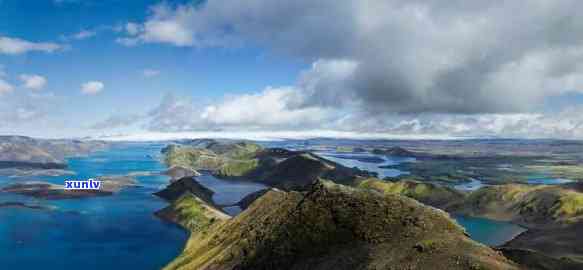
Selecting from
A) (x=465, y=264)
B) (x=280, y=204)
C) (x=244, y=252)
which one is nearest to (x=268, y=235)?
(x=244, y=252)

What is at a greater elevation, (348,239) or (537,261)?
(348,239)

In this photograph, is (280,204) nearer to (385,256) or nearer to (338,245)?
(338,245)

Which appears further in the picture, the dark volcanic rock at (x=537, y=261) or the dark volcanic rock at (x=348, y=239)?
the dark volcanic rock at (x=537, y=261)

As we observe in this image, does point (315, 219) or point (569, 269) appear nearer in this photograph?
point (569, 269)

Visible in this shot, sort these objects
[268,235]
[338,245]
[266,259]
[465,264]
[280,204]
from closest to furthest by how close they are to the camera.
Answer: [465,264] → [338,245] → [266,259] → [268,235] → [280,204]

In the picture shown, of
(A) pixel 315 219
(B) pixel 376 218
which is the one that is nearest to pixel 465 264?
(B) pixel 376 218

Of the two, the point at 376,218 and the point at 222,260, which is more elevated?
the point at 376,218

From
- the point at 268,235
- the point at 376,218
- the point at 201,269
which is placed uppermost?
the point at 376,218

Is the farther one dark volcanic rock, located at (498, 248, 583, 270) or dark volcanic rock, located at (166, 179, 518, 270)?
dark volcanic rock, located at (498, 248, 583, 270)

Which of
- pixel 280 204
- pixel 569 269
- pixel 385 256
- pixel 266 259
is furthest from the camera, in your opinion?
pixel 280 204

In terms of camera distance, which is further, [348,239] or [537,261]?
[348,239]
